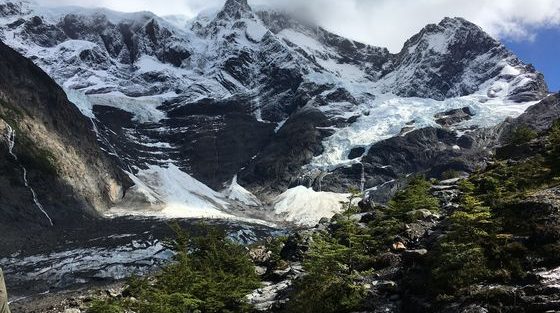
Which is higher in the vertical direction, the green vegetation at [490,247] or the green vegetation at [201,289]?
the green vegetation at [490,247]

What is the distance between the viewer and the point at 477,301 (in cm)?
2205

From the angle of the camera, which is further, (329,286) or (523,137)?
(523,137)

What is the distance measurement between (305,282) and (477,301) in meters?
10.2

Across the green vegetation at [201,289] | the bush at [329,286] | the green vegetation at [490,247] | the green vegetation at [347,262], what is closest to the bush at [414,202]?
the green vegetation at [347,262]

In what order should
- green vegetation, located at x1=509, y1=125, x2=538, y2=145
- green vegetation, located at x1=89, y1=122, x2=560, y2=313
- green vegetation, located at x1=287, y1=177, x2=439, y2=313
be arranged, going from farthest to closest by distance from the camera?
green vegetation, located at x1=509, y1=125, x2=538, y2=145, green vegetation, located at x1=287, y1=177, x2=439, y2=313, green vegetation, located at x1=89, y1=122, x2=560, y2=313

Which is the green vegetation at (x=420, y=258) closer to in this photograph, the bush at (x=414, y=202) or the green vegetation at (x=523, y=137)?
the bush at (x=414, y=202)

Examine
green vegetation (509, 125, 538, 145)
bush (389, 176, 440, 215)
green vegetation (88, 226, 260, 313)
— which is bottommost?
green vegetation (88, 226, 260, 313)

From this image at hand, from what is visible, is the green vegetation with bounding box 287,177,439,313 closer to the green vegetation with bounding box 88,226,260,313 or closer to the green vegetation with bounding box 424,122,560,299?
the green vegetation with bounding box 424,122,560,299

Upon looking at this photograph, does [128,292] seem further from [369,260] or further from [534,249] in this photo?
[534,249]

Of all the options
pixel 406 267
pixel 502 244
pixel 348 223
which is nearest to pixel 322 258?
pixel 406 267

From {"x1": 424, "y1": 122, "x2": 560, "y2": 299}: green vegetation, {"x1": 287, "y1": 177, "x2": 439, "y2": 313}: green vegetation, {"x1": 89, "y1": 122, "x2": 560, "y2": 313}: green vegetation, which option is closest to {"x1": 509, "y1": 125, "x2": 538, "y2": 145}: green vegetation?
{"x1": 89, "y1": 122, "x2": 560, "y2": 313}: green vegetation

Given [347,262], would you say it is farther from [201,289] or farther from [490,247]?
[490,247]

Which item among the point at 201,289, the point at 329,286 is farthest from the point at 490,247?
the point at 201,289

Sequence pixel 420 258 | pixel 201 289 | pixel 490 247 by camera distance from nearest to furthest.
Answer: pixel 490 247 → pixel 420 258 → pixel 201 289
